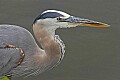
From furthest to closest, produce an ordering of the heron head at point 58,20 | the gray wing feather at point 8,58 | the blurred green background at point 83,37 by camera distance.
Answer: the blurred green background at point 83,37, the gray wing feather at point 8,58, the heron head at point 58,20

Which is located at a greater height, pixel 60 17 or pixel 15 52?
pixel 60 17

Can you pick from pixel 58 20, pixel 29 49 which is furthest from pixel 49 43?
pixel 58 20

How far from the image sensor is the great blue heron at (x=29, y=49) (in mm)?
3332

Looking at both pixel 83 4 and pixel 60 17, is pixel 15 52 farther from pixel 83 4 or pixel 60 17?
pixel 83 4

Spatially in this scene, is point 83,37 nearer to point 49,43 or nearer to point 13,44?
point 49,43

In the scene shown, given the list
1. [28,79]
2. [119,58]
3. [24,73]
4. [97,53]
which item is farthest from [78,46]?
[24,73]

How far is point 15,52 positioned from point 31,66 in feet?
0.83

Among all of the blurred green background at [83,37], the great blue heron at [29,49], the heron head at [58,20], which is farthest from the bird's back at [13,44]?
the blurred green background at [83,37]

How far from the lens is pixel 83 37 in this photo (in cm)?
473

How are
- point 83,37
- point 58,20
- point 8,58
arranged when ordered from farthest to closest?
point 83,37 → point 8,58 → point 58,20

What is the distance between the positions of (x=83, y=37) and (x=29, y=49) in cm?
136

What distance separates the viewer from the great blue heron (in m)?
3.33

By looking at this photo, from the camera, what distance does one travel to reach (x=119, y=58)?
14.7 ft

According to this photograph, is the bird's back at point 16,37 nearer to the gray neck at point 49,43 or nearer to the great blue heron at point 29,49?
the great blue heron at point 29,49
